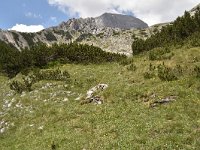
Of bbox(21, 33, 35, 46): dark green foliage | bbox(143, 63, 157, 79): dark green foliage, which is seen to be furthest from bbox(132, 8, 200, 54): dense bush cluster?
→ bbox(21, 33, 35, 46): dark green foliage

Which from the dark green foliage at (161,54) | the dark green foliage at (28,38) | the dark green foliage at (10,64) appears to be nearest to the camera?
the dark green foliage at (161,54)

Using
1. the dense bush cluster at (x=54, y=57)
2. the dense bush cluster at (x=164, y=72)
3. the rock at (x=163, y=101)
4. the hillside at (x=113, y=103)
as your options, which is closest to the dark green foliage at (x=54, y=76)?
the hillside at (x=113, y=103)

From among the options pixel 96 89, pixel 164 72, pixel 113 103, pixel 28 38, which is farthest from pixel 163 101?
pixel 28 38

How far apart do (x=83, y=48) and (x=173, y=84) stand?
21.1 metres

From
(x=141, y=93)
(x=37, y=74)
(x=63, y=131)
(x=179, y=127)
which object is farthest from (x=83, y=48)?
(x=179, y=127)

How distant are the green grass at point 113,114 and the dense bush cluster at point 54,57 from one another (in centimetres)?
927

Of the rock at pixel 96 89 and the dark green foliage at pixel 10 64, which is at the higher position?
the dark green foliage at pixel 10 64

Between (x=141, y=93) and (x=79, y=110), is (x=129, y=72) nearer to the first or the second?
(x=141, y=93)

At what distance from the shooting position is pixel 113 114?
2341 cm

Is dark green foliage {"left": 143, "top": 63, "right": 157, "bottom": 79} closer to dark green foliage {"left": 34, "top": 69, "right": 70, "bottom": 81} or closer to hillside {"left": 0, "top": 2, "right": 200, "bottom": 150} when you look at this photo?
hillside {"left": 0, "top": 2, "right": 200, "bottom": 150}

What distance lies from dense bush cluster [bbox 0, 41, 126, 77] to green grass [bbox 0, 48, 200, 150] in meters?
9.27

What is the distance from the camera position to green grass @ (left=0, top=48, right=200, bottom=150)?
63.9 feet

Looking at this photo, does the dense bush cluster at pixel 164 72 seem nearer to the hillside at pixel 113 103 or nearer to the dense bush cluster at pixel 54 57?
the hillside at pixel 113 103

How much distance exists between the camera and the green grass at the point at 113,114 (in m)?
19.5
